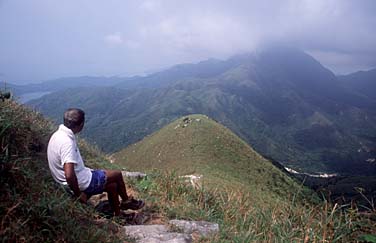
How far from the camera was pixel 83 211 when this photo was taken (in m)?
4.88

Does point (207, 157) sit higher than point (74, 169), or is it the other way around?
point (74, 169)

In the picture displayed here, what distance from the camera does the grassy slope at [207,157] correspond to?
154ft

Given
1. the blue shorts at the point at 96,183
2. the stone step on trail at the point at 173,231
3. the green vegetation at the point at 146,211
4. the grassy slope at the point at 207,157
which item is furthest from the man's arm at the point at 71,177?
the grassy slope at the point at 207,157

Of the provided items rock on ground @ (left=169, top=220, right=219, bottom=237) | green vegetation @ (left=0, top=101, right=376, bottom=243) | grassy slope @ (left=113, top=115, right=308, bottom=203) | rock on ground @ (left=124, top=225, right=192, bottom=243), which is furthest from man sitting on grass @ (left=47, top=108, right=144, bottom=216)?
grassy slope @ (left=113, top=115, right=308, bottom=203)

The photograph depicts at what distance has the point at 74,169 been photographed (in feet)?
16.6

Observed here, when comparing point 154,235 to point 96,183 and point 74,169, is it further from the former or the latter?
point 74,169

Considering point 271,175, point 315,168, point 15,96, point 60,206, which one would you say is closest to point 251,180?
point 271,175

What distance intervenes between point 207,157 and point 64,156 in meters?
47.5

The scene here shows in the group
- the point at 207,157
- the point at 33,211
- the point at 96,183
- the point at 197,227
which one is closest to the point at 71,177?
the point at 96,183

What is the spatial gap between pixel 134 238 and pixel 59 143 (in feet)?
5.48

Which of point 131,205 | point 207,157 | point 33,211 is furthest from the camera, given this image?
point 207,157

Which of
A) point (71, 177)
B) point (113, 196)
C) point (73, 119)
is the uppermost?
point (73, 119)

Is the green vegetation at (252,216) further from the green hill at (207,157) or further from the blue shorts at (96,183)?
the green hill at (207,157)

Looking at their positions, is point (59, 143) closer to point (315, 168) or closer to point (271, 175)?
point (271, 175)
